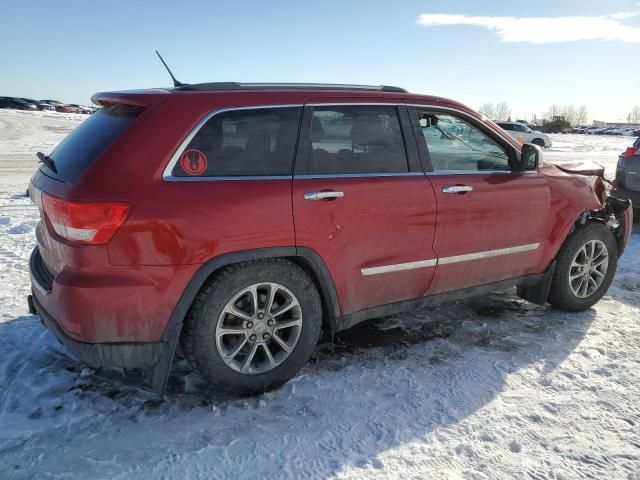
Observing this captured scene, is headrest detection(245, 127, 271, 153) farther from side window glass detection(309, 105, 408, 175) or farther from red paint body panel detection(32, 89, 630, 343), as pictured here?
side window glass detection(309, 105, 408, 175)

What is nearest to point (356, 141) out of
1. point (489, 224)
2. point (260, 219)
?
point (260, 219)

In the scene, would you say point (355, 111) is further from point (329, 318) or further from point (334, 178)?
point (329, 318)

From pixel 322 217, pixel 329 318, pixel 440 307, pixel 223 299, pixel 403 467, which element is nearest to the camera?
pixel 403 467

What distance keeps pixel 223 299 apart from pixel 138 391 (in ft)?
2.72

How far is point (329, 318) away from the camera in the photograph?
11.1 feet

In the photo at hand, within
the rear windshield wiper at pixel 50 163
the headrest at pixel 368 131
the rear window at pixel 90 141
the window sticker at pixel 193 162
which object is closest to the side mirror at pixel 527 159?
the headrest at pixel 368 131

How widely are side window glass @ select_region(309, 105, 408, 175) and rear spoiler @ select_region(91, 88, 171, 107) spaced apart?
924 millimetres

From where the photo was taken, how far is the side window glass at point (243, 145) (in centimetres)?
289

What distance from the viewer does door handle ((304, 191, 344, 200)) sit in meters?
3.10

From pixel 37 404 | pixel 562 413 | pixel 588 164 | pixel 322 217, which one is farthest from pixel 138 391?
pixel 588 164

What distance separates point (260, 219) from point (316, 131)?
0.70 meters

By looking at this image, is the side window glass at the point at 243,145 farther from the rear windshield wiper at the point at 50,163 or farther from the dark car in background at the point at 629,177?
the dark car in background at the point at 629,177

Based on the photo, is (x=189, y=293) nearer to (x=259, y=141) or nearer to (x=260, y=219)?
(x=260, y=219)

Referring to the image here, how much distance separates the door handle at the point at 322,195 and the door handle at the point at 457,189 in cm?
86
